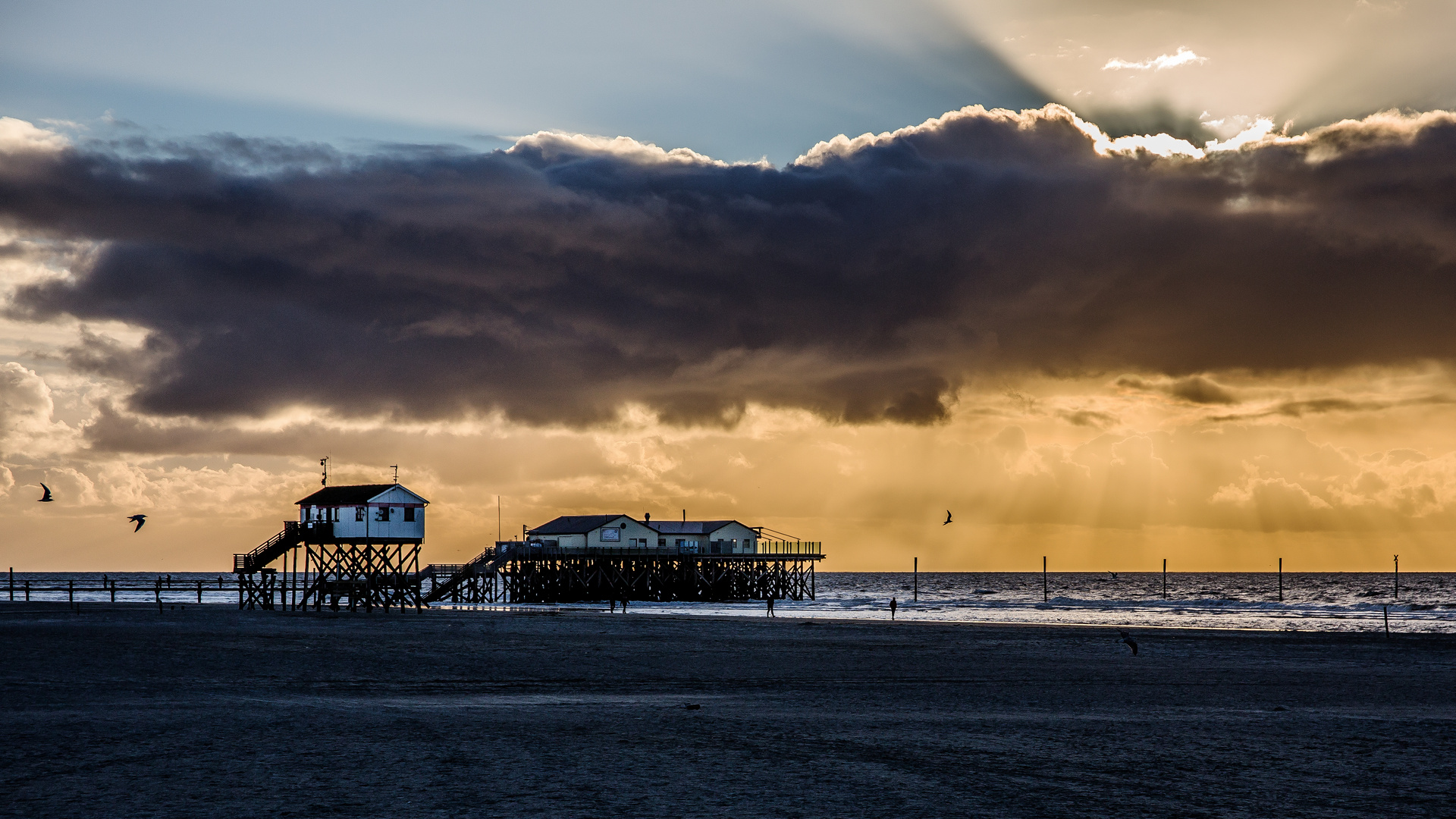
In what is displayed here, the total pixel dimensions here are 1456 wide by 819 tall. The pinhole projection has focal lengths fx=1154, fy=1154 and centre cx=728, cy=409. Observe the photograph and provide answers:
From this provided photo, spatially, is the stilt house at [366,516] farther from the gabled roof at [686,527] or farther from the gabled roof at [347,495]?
the gabled roof at [686,527]

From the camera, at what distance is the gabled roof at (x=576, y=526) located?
332 feet

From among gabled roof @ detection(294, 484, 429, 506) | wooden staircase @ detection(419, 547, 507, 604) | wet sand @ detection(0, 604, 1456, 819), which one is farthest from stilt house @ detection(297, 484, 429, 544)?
wet sand @ detection(0, 604, 1456, 819)

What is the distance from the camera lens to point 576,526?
4018 inches

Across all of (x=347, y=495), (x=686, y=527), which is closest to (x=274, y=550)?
(x=347, y=495)

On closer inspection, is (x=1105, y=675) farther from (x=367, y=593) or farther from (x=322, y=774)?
(x=367, y=593)

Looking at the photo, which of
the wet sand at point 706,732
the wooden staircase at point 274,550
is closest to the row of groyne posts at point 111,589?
the wooden staircase at point 274,550

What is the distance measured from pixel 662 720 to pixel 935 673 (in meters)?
12.1

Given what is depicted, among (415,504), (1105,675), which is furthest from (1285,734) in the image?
(415,504)

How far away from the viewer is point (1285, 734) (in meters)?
17.9

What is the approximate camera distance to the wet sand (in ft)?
40.5

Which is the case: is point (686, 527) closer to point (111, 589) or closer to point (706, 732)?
point (111, 589)

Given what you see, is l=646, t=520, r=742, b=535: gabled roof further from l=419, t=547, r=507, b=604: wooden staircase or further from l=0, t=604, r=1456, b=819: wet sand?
l=0, t=604, r=1456, b=819: wet sand

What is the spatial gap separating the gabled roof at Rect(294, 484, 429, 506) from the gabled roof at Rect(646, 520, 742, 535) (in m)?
35.6

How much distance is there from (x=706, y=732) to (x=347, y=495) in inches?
2264
